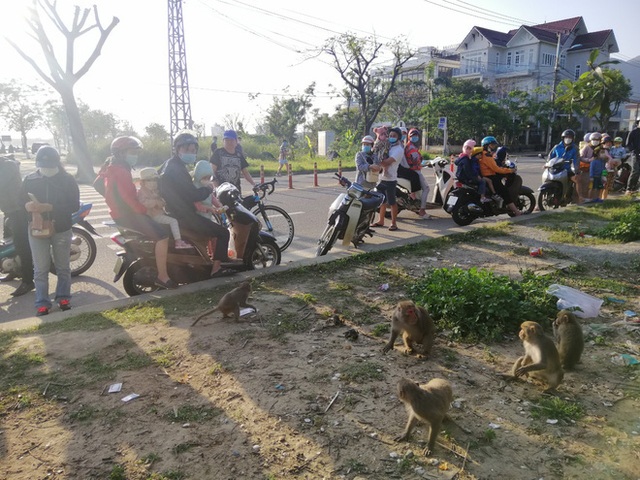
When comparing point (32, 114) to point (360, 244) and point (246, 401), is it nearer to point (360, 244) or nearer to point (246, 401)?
point (360, 244)

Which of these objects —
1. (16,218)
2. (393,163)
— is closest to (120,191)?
(16,218)

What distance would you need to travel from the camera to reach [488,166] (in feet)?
29.1

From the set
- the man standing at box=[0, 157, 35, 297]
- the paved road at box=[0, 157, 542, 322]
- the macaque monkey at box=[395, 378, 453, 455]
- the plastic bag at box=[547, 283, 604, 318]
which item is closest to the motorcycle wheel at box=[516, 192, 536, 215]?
the paved road at box=[0, 157, 542, 322]

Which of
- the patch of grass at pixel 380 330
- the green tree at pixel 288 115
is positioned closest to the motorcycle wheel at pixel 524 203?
the patch of grass at pixel 380 330

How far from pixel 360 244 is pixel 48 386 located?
488cm

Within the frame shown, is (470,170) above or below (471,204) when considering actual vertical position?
above

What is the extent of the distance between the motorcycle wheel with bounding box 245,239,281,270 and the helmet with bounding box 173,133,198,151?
1.44 m

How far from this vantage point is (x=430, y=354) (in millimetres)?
3570

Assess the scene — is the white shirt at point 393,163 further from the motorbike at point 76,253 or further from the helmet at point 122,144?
the motorbike at point 76,253

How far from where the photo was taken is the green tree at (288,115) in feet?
141

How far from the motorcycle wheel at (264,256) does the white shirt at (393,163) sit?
314 centimetres

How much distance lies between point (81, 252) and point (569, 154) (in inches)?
399

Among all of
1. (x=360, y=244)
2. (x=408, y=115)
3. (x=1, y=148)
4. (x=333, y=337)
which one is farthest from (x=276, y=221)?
(x=408, y=115)

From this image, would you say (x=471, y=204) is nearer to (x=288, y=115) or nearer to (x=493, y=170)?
(x=493, y=170)
